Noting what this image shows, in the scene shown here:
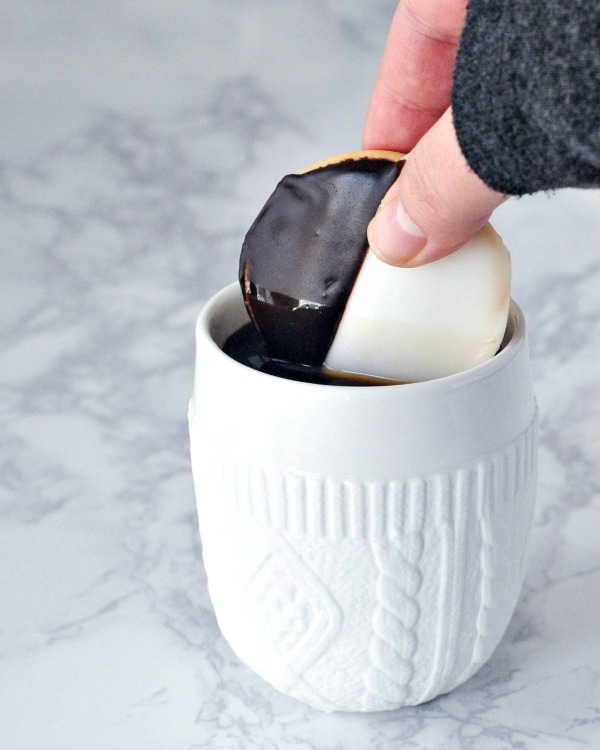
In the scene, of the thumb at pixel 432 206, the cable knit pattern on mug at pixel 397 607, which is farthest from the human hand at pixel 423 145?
the cable knit pattern on mug at pixel 397 607

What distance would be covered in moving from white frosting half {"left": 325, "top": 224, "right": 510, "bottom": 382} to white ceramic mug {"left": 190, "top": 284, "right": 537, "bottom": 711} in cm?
2

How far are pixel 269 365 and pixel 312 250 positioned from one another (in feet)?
0.22

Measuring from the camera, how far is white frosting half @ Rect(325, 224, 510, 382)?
1.83 feet

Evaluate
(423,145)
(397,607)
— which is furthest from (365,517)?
(423,145)

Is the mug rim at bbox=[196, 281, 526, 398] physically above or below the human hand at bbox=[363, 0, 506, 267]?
below

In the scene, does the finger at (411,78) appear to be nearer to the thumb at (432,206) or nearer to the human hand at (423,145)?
the human hand at (423,145)

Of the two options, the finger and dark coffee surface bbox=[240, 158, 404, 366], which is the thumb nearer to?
dark coffee surface bbox=[240, 158, 404, 366]

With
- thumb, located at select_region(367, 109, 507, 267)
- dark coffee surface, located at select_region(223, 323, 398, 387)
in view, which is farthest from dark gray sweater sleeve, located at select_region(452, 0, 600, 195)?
dark coffee surface, located at select_region(223, 323, 398, 387)

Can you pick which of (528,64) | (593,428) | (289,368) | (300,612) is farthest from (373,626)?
(593,428)

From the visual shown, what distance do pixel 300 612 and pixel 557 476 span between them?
0.34m

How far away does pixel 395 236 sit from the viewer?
53cm

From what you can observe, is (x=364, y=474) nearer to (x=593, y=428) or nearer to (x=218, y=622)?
(x=218, y=622)

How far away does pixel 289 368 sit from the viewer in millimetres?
597

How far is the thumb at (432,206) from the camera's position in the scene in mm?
507
